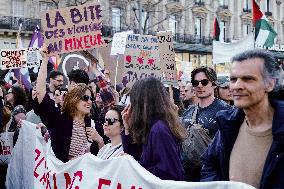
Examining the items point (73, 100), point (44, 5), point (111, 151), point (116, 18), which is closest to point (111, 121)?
point (111, 151)

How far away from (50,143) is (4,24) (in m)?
32.5

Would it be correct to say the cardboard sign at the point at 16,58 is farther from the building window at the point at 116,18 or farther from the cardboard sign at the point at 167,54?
the building window at the point at 116,18

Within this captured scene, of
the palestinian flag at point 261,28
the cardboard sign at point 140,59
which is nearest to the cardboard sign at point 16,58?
the cardboard sign at point 140,59

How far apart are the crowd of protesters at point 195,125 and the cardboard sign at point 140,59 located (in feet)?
7.36

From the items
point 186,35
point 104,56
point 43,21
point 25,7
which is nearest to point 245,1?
point 186,35

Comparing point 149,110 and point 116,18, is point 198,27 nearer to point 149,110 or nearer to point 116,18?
point 116,18

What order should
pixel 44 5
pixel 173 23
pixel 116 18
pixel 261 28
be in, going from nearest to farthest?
pixel 261 28
pixel 44 5
pixel 116 18
pixel 173 23

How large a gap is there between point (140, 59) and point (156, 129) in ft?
17.5

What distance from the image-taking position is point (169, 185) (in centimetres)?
348

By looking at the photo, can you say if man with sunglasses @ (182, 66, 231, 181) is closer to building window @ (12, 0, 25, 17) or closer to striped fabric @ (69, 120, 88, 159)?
striped fabric @ (69, 120, 88, 159)

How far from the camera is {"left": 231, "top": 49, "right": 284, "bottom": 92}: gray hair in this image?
2996 millimetres

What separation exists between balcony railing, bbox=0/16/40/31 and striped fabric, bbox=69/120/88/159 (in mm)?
32424

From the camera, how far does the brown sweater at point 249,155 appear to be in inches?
116

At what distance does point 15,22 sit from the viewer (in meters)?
37.2
